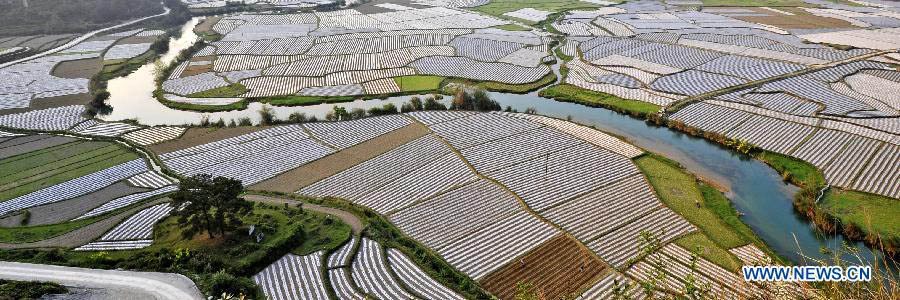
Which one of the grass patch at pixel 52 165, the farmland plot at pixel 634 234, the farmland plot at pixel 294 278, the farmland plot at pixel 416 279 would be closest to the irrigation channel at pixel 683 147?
the farmland plot at pixel 634 234

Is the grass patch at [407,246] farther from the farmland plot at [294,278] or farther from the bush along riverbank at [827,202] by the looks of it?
the bush along riverbank at [827,202]

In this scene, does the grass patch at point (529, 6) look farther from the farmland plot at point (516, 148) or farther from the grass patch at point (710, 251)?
the grass patch at point (710, 251)

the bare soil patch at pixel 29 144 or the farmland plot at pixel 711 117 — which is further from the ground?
the farmland plot at pixel 711 117

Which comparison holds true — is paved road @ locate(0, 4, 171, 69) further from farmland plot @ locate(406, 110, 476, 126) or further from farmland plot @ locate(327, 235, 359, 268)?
farmland plot @ locate(327, 235, 359, 268)

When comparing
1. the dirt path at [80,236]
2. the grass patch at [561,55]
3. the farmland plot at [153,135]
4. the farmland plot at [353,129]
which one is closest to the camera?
the dirt path at [80,236]

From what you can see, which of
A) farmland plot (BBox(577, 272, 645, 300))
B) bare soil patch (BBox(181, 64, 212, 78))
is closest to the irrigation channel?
bare soil patch (BBox(181, 64, 212, 78))

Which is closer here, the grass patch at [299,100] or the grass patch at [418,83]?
the grass patch at [299,100]

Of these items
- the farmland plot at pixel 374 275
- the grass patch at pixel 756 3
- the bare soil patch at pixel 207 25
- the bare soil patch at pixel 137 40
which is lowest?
the farmland plot at pixel 374 275

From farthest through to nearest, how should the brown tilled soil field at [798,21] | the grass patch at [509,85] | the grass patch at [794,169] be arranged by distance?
the brown tilled soil field at [798,21] < the grass patch at [509,85] < the grass patch at [794,169]

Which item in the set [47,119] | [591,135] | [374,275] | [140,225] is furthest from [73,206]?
[591,135]
